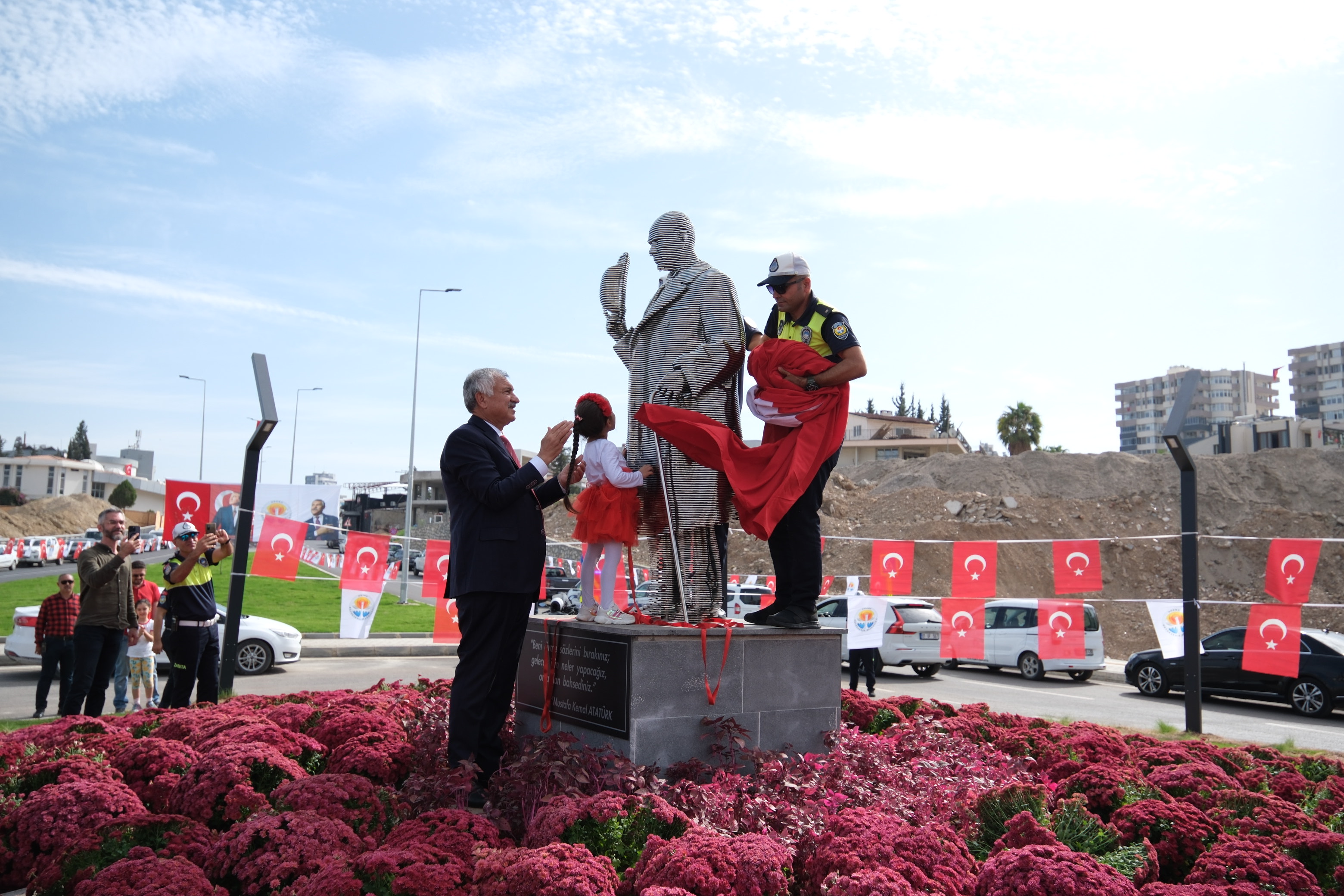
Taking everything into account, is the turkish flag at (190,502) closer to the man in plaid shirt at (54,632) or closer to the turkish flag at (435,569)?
the man in plaid shirt at (54,632)

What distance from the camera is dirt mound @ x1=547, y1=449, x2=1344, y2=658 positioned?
30641mm

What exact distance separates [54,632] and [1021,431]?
49089 mm

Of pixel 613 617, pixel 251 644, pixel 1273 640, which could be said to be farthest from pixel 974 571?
pixel 251 644

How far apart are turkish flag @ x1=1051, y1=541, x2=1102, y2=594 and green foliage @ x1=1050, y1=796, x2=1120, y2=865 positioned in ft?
31.2

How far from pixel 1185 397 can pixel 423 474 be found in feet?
237

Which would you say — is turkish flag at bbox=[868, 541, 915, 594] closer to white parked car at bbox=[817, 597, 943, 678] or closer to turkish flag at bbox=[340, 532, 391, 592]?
white parked car at bbox=[817, 597, 943, 678]

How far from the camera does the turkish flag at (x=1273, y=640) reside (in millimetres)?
11031

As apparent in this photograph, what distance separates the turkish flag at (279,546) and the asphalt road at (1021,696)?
164cm

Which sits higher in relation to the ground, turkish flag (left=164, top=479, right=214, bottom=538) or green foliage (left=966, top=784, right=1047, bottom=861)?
turkish flag (left=164, top=479, right=214, bottom=538)

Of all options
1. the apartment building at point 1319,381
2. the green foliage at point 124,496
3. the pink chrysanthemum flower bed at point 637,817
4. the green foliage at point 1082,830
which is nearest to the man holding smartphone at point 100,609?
the pink chrysanthemum flower bed at point 637,817

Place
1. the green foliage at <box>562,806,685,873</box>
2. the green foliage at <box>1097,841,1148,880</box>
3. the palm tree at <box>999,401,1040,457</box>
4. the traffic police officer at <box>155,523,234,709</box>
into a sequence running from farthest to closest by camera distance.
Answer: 1. the palm tree at <box>999,401,1040,457</box>
2. the traffic police officer at <box>155,523,234,709</box>
3. the green foliage at <box>1097,841,1148,880</box>
4. the green foliage at <box>562,806,685,873</box>

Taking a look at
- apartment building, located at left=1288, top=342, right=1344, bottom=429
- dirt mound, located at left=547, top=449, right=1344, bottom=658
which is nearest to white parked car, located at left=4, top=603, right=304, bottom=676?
dirt mound, located at left=547, top=449, right=1344, bottom=658

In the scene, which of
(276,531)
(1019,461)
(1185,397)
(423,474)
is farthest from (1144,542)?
(423,474)

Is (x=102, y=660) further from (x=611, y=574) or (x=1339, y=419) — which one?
(x=1339, y=419)
